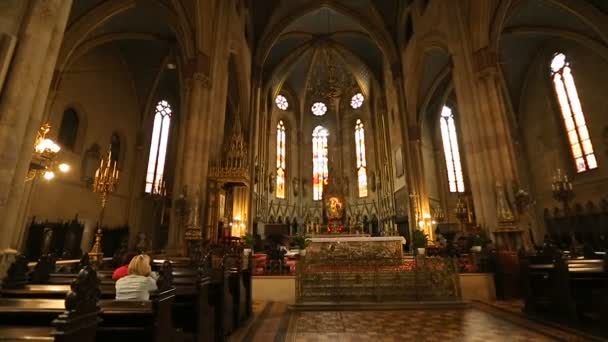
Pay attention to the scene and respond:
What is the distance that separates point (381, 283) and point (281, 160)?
19.5 m

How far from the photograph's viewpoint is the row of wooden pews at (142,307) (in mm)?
2287

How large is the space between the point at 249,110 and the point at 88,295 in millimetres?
17496

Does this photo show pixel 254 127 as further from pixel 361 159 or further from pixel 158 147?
pixel 361 159

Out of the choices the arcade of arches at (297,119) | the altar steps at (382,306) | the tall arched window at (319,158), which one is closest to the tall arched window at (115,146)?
the arcade of arches at (297,119)

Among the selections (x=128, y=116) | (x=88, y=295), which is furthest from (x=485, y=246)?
(x=128, y=116)

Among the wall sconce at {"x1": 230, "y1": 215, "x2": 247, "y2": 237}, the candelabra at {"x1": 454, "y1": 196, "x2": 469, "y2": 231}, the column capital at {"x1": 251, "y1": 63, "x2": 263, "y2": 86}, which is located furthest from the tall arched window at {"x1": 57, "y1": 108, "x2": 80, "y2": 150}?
the candelabra at {"x1": 454, "y1": 196, "x2": 469, "y2": 231}

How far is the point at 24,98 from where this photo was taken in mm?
3930

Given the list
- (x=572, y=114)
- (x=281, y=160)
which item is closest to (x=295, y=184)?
(x=281, y=160)

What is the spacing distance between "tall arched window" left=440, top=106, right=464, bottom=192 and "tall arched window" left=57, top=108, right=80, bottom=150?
22955 millimetres

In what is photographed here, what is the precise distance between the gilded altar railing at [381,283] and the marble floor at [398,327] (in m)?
0.63

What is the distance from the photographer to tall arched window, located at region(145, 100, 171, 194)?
1800cm

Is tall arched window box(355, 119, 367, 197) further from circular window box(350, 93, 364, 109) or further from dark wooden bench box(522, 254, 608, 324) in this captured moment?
dark wooden bench box(522, 254, 608, 324)

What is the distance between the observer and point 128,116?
676 inches

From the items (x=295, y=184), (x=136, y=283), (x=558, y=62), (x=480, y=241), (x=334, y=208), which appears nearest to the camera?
(x=136, y=283)
